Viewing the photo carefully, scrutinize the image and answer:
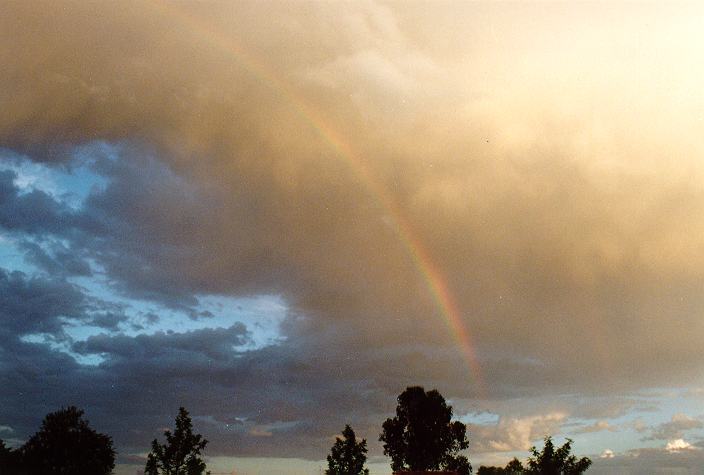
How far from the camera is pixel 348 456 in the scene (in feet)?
424

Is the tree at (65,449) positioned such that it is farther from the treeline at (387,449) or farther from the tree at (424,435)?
the tree at (424,435)

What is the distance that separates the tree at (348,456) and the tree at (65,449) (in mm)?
44801

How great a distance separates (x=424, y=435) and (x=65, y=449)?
66.9 meters

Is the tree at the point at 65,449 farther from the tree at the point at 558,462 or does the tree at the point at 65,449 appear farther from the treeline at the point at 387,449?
the tree at the point at 558,462

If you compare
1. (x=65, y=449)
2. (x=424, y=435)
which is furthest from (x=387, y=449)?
(x=65, y=449)

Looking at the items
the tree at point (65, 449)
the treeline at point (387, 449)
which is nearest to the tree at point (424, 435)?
the treeline at point (387, 449)

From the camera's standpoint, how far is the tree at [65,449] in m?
116

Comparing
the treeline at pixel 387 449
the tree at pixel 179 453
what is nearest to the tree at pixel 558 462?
the treeline at pixel 387 449

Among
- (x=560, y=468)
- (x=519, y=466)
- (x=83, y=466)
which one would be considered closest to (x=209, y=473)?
(x=83, y=466)

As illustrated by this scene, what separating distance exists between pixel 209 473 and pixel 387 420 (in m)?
39.4

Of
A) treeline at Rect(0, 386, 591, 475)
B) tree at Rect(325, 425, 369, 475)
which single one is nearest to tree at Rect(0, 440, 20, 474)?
treeline at Rect(0, 386, 591, 475)

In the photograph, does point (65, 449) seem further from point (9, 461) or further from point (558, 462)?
point (558, 462)

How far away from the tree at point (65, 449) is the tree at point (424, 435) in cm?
5464

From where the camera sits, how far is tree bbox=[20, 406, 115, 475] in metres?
116
